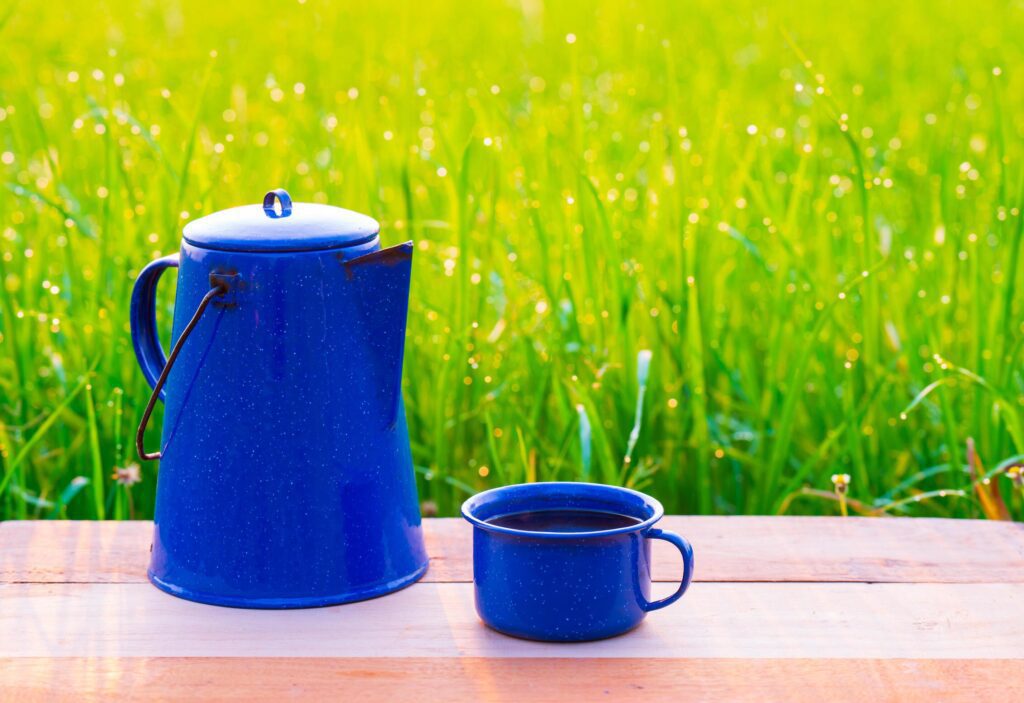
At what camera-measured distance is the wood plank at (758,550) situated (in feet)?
3.69

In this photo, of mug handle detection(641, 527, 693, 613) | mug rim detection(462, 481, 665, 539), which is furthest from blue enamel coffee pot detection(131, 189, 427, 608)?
mug handle detection(641, 527, 693, 613)

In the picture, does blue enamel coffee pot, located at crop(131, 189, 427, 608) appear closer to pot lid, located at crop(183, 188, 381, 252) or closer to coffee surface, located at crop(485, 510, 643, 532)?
pot lid, located at crop(183, 188, 381, 252)

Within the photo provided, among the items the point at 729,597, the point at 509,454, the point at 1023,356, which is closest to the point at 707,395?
the point at 509,454

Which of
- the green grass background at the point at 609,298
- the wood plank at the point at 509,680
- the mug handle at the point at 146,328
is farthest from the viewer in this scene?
the green grass background at the point at 609,298

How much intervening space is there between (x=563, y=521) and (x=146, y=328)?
1.33 ft

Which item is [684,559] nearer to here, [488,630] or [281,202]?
[488,630]

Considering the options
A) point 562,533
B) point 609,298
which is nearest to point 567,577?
point 562,533

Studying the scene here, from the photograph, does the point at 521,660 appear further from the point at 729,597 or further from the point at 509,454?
the point at 509,454

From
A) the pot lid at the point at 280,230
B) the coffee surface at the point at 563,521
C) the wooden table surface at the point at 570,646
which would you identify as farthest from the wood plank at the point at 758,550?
the pot lid at the point at 280,230

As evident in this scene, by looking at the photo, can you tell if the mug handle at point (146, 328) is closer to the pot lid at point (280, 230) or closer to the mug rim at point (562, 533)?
the pot lid at point (280, 230)

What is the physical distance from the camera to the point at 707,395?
67.8 inches

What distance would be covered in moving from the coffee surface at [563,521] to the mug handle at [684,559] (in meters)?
0.05

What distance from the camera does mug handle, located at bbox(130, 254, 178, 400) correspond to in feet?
3.63

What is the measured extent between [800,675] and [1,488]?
2.91 feet
